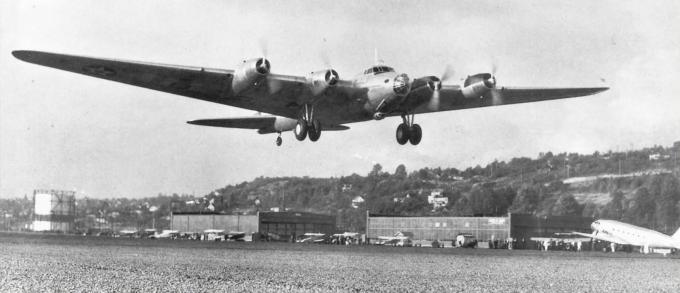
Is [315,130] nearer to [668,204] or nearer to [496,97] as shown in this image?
[496,97]

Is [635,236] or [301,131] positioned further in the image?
[635,236]

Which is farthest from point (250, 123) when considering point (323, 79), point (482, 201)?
point (482, 201)

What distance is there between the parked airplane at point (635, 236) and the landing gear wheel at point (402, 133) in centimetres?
4853

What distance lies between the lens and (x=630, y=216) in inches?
5679

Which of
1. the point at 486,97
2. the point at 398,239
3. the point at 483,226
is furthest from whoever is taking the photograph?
the point at 483,226

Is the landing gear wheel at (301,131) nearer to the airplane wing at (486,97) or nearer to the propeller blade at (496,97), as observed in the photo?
the airplane wing at (486,97)

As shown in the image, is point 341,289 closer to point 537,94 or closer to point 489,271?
point 489,271

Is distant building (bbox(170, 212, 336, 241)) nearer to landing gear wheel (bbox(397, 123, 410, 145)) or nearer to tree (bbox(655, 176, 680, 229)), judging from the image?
tree (bbox(655, 176, 680, 229))

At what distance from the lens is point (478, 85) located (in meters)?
32.7

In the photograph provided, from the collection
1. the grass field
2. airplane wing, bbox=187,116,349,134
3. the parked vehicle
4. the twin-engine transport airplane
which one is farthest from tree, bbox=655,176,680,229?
airplane wing, bbox=187,116,349,134

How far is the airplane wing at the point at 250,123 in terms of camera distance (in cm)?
3819

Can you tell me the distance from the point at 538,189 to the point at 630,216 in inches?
1966

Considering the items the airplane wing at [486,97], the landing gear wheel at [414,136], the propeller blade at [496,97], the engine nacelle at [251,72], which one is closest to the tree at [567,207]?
the airplane wing at [486,97]

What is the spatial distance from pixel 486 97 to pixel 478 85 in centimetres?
137
